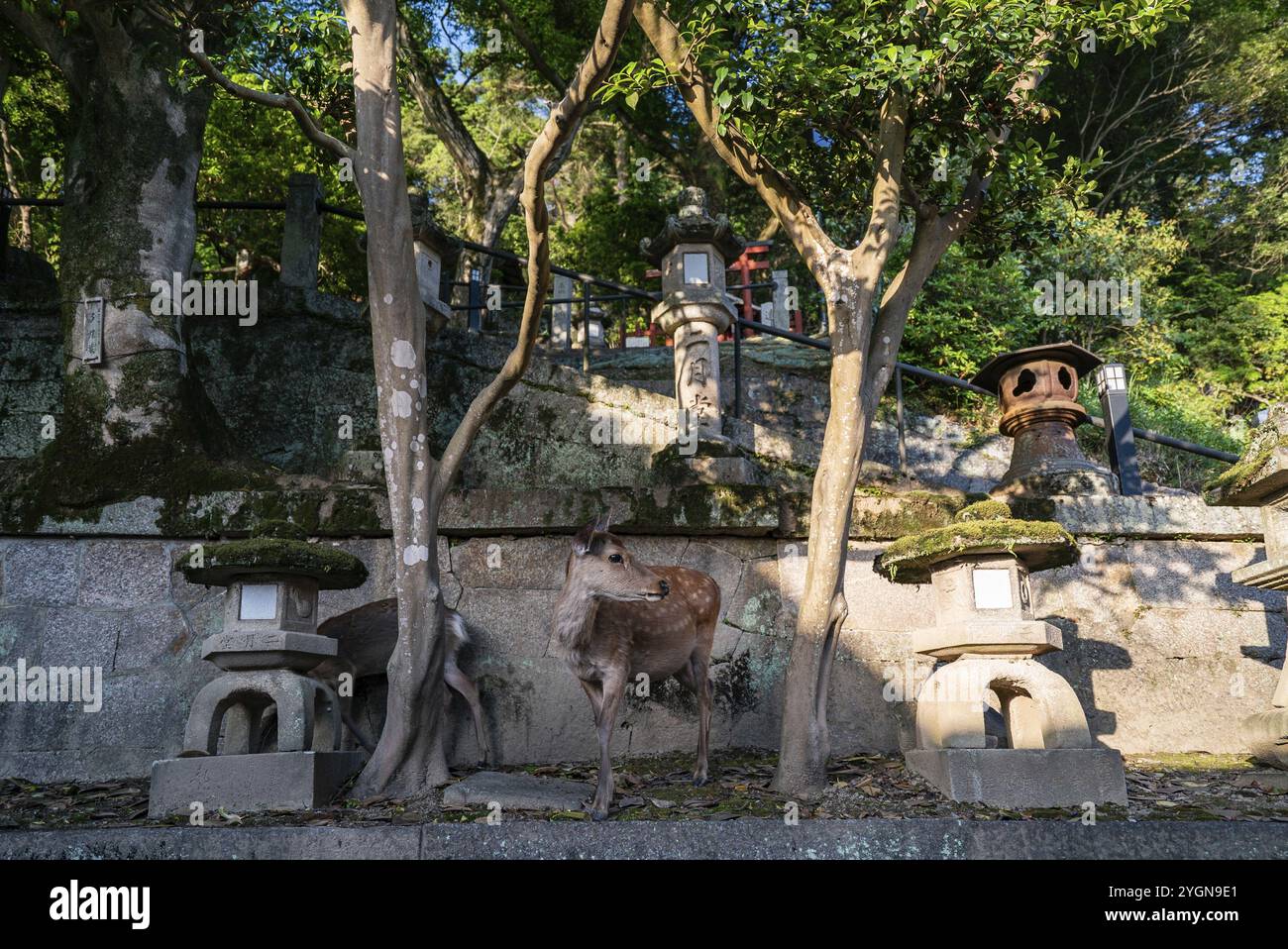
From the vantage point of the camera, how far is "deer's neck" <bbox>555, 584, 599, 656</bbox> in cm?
486

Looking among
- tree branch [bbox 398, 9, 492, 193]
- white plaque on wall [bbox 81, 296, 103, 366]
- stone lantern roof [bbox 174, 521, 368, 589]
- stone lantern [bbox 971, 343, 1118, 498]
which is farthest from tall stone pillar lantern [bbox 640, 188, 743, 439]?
tree branch [bbox 398, 9, 492, 193]

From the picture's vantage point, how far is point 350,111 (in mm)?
6434

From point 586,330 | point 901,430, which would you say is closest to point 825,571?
point 901,430

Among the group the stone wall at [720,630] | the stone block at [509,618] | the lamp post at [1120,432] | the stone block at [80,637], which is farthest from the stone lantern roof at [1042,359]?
the stone block at [80,637]

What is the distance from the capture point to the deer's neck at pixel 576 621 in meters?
4.86

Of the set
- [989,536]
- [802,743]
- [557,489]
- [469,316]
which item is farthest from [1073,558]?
[469,316]

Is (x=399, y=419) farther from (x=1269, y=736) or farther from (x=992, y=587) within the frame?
(x=1269, y=736)

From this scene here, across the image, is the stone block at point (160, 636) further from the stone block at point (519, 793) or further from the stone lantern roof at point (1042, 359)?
the stone lantern roof at point (1042, 359)

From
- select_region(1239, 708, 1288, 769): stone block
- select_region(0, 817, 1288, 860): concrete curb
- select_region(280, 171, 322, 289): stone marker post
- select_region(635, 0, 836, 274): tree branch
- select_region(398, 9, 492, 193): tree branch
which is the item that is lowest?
select_region(0, 817, 1288, 860): concrete curb

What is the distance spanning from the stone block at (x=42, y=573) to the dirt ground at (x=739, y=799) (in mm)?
1021

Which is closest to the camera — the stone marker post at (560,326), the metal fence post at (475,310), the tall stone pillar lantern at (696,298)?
the tall stone pillar lantern at (696,298)

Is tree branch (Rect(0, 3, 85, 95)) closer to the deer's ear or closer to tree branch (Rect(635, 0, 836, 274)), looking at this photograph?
tree branch (Rect(635, 0, 836, 274))

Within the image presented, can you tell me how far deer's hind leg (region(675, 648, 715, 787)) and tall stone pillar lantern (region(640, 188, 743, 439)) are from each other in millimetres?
2682

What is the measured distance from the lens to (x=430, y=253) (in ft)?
26.4
